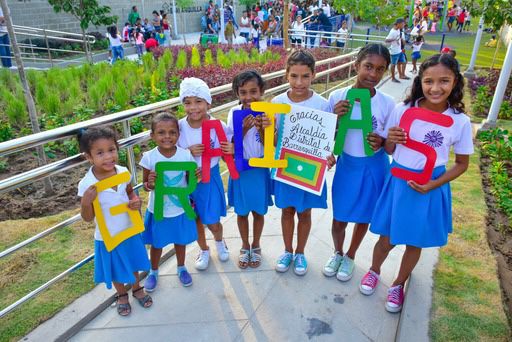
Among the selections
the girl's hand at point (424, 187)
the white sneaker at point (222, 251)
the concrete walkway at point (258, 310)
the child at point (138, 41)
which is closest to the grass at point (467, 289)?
the concrete walkway at point (258, 310)

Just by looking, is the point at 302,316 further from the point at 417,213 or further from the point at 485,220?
the point at 485,220

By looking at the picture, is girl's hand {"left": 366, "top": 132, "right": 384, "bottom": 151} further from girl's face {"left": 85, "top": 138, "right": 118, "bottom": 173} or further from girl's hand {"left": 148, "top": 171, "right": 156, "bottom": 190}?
girl's face {"left": 85, "top": 138, "right": 118, "bottom": 173}

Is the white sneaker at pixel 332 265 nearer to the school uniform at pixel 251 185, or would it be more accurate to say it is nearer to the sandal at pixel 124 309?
the school uniform at pixel 251 185

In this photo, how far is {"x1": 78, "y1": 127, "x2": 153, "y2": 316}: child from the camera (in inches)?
82.0

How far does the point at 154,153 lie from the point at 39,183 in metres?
2.99

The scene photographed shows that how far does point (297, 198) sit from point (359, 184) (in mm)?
430

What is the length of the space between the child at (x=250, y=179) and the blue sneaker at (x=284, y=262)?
18 centimetres

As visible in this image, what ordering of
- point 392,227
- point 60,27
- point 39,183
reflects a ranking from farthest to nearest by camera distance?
point 60,27, point 39,183, point 392,227

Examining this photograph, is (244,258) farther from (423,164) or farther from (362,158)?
(423,164)

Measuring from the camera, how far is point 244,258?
9.65 ft

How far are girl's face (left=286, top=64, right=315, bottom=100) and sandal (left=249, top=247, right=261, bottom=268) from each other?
4.31 ft

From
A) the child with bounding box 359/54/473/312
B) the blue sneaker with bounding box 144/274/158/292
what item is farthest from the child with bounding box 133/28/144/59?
the child with bounding box 359/54/473/312

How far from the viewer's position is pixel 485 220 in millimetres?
3719

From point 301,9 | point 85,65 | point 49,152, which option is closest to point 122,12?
point 301,9
